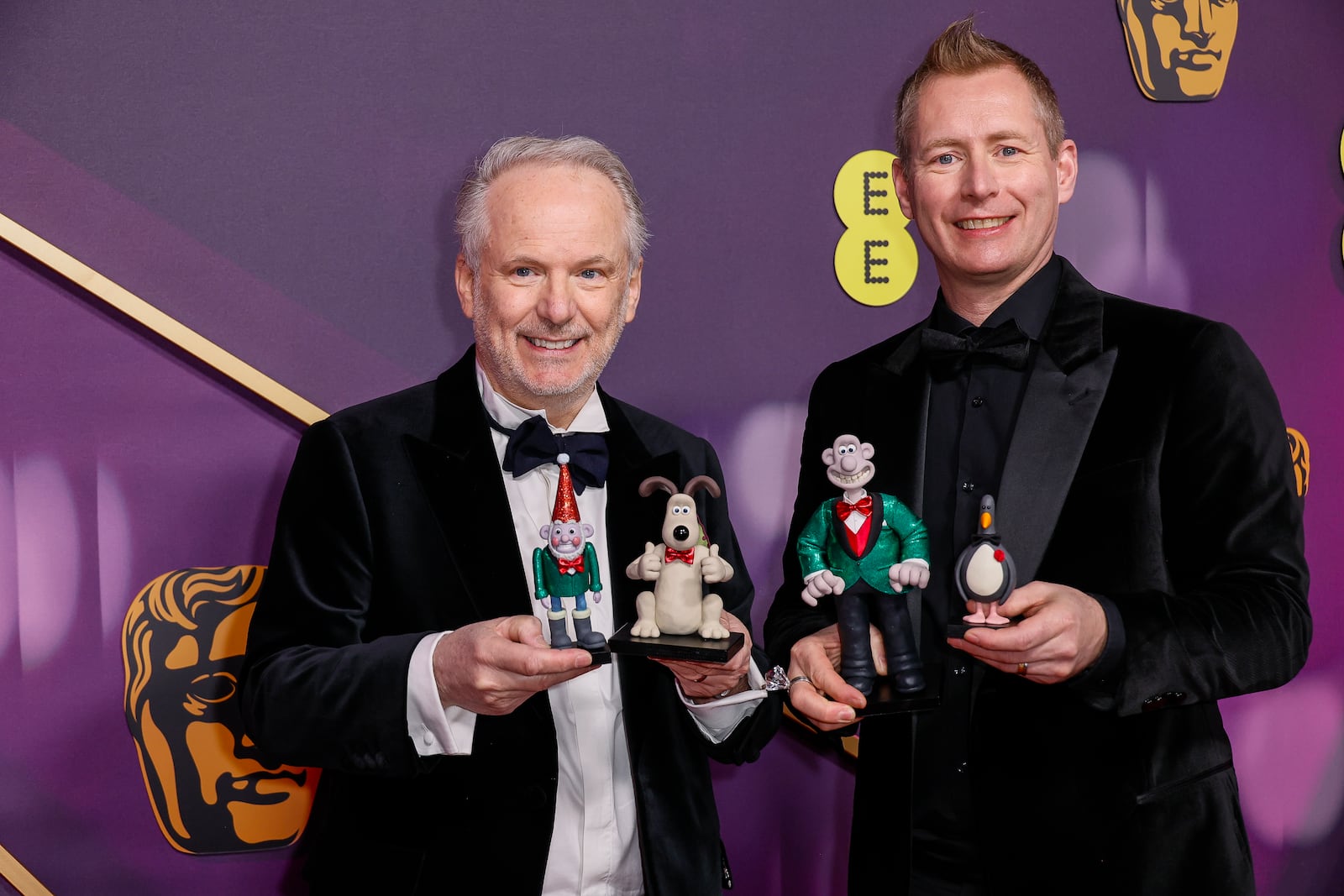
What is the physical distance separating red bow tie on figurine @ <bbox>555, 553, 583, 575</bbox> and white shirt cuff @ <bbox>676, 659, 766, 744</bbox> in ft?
1.26

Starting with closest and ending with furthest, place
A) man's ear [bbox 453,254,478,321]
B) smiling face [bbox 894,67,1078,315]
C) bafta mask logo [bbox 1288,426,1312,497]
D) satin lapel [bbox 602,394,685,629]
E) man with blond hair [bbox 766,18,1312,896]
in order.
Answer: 1. man with blond hair [bbox 766,18,1312,896]
2. smiling face [bbox 894,67,1078,315]
3. satin lapel [bbox 602,394,685,629]
4. man's ear [bbox 453,254,478,321]
5. bafta mask logo [bbox 1288,426,1312,497]

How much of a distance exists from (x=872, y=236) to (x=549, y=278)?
1.28 metres

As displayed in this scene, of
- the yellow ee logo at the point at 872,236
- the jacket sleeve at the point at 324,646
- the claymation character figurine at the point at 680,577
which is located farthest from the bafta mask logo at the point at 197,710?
the yellow ee logo at the point at 872,236

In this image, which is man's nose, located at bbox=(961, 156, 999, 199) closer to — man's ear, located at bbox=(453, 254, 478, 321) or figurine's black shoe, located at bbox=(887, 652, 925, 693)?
figurine's black shoe, located at bbox=(887, 652, 925, 693)

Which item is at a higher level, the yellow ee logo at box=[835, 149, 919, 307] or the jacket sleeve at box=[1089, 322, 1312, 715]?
the yellow ee logo at box=[835, 149, 919, 307]

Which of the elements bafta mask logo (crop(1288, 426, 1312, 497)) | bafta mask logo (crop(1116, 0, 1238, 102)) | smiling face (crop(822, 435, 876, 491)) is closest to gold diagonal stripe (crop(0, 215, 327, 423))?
smiling face (crop(822, 435, 876, 491))

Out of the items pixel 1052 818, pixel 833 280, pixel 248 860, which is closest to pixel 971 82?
pixel 833 280

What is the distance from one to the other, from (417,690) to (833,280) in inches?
67.5

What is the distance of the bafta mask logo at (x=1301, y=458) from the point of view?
315 centimetres

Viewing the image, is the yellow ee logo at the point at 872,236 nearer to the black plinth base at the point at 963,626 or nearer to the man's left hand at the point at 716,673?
the man's left hand at the point at 716,673

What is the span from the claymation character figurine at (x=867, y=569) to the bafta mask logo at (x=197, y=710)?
155cm

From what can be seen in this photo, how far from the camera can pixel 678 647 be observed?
181cm

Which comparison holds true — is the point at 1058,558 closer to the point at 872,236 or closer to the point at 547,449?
the point at 547,449

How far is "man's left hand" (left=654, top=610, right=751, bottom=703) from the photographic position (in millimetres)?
1920
